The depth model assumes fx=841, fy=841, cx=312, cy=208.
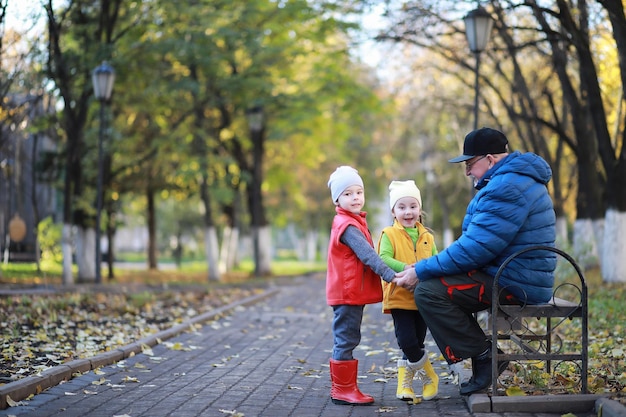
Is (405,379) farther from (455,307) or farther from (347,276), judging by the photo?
(347,276)

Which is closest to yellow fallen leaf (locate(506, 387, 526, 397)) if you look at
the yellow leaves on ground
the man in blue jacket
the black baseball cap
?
the man in blue jacket

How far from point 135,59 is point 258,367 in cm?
1732

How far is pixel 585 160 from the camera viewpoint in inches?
736

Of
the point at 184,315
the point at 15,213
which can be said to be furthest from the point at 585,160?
the point at 15,213

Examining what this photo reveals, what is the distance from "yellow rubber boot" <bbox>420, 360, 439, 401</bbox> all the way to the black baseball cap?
166 cm

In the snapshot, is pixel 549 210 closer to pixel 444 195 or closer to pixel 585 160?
pixel 585 160

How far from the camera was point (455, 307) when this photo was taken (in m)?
6.13

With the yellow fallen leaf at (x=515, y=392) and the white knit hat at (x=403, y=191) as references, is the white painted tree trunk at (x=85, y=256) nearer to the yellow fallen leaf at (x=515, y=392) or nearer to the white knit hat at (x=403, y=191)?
the white knit hat at (x=403, y=191)

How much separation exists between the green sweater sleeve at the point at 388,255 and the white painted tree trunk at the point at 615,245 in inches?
434

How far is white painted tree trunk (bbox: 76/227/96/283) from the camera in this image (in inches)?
928

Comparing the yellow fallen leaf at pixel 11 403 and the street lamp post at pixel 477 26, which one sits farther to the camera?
the street lamp post at pixel 477 26

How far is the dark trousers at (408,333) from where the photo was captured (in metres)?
6.48

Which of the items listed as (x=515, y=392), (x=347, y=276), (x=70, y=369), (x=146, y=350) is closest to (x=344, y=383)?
(x=347, y=276)

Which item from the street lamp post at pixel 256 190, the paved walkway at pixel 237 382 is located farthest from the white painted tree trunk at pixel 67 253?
the paved walkway at pixel 237 382
